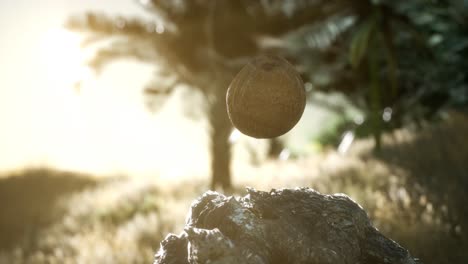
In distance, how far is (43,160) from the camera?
22625mm

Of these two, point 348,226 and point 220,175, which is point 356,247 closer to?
point 348,226

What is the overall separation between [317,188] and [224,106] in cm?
348

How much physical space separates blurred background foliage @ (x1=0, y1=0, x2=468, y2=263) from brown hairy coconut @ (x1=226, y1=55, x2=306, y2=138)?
4.35m

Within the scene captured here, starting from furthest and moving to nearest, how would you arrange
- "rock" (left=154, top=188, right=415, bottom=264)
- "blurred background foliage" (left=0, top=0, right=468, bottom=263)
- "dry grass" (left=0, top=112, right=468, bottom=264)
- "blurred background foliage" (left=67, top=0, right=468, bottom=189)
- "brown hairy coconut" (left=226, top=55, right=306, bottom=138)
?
"blurred background foliage" (left=67, top=0, right=468, bottom=189) < "blurred background foliage" (left=0, top=0, right=468, bottom=263) < "dry grass" (left=0, top=112, right=468, bottom=264) < "brown hairy coconut" (left=226, top=55, right=306, bottom=138) < "rock" (left=154, top=188, right=415, bottom=264)

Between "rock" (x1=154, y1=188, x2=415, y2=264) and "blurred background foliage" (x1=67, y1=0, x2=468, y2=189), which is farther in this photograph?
"blurred background foliage" (x1=67, y1=0, x2=468, y2=189)

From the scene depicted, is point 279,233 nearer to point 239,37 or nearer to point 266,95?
point 266,95

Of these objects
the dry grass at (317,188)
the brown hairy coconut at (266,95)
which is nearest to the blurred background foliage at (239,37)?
the dry grass at (317,188)

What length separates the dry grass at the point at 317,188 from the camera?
6961 millimetres

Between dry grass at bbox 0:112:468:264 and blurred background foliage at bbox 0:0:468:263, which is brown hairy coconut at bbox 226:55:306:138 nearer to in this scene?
dry grass at bbox 0:112:468:264

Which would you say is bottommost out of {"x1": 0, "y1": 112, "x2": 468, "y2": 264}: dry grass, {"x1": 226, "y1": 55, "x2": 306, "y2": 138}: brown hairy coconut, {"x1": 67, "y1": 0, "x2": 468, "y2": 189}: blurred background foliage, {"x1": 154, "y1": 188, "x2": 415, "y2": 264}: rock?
{"x1": 0, "y1": 112, "x2": 468, "y2": 264}: dry grass

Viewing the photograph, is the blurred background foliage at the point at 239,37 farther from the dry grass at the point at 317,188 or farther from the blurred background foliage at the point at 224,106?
the dry grass at the point at 317,188

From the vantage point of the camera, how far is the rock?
3.26 m

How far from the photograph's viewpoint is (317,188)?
1030cm

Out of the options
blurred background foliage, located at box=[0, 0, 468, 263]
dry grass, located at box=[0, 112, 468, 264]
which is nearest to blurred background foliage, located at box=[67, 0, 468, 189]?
blurred background foliage, located at box=[0, 0, 468, 263]
